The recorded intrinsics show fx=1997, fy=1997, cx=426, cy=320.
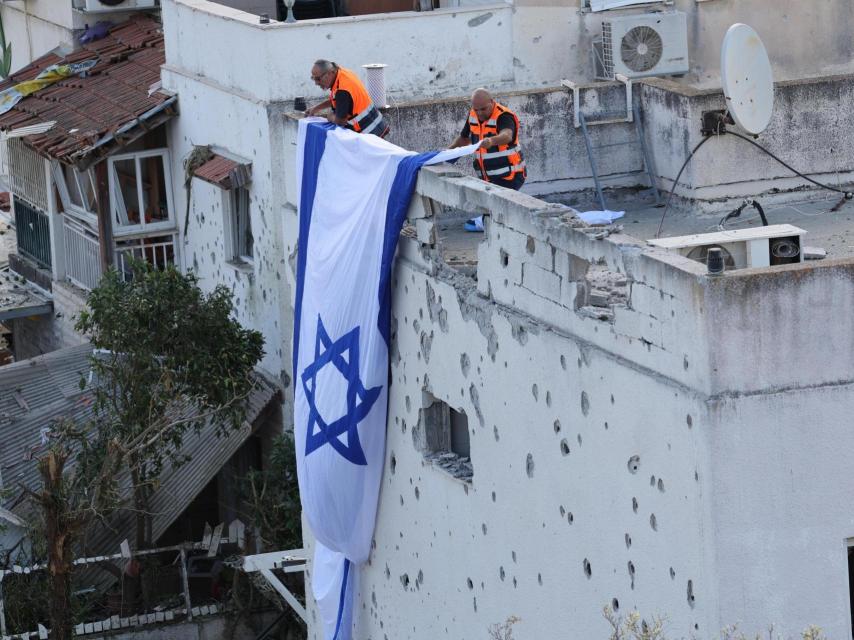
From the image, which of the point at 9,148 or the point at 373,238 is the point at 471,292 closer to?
the point at 373,238

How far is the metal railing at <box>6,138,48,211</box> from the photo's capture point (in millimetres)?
27734

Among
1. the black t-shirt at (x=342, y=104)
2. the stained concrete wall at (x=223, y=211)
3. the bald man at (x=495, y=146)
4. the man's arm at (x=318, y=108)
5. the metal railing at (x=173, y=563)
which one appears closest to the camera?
the bald man at (x=495, y=146)

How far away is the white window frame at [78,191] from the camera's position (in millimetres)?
25938

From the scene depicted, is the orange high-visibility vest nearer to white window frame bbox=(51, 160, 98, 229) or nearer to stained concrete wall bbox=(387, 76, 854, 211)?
→ stained concrete wall bbox=(387, 76, 854, 211)

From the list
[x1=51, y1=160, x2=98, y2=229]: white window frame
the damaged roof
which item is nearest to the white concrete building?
the damaged roof

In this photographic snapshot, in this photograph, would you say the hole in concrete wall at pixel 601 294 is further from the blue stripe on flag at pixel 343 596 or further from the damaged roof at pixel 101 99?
the damaged roof at pixel 101 99

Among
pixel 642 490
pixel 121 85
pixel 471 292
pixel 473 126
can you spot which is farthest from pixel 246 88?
pixel 642 490

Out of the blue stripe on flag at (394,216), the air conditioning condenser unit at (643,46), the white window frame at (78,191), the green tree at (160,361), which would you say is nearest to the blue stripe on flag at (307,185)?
the blue stripe on flag at (394,216)

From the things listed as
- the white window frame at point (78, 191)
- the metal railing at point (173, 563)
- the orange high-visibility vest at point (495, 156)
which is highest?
the orange high-visibility vest at point (495, 156)

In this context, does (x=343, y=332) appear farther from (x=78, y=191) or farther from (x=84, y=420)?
(x=78, y=191)

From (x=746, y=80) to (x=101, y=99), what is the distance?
36.2 ft

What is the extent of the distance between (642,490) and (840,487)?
1.23 metres

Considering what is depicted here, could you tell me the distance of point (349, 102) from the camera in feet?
56.1

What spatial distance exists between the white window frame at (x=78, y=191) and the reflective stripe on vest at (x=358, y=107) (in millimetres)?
8729
